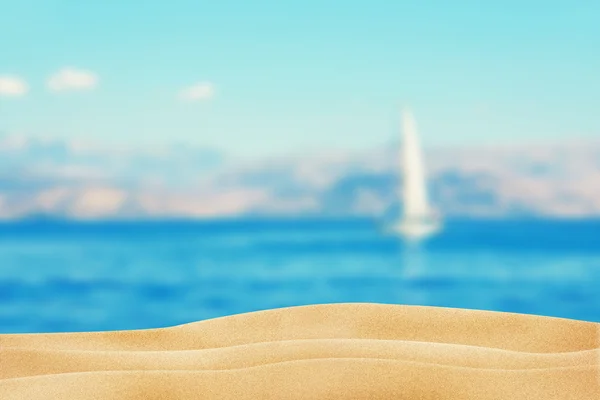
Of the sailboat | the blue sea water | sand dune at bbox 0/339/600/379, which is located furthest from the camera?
the sailboat

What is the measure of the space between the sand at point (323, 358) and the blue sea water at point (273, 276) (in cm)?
1212

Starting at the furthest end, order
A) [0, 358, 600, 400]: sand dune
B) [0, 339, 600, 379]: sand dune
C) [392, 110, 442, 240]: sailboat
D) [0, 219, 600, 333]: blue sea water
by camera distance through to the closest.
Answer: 1. [392, 110, 442, 240]: sailboat
2. [0, 219, 600, 333]: blue sea water
3. [0, 339, 600, 379]: sand dune
4. [0, 358, 600, 400]: sand dune

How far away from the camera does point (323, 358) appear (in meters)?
0.88

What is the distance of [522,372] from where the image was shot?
0.84 metres

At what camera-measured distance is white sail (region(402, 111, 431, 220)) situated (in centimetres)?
1808

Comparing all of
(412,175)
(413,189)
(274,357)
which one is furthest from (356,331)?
(413,189)

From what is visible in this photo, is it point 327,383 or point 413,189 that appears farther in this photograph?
point 413,189

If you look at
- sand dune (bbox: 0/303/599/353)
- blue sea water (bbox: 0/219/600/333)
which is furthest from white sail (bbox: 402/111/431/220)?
sand dune (bbox: 0/303/599/353)

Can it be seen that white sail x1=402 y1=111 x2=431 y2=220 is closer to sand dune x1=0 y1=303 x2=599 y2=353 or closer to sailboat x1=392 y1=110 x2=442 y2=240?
sailboat x1=392 y1=110 x2=442 y2=240

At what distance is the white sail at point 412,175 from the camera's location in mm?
18078

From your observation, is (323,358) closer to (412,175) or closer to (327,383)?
(327,383)

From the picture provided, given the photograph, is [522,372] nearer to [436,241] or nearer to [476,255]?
[476,255]

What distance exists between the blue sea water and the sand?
12.1 metres

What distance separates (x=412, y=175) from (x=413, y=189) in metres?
0.50
